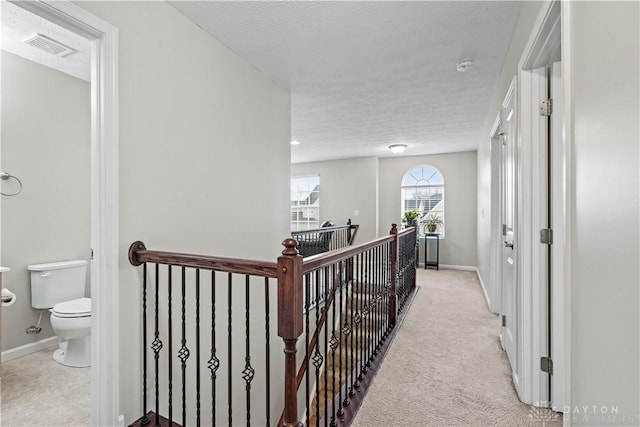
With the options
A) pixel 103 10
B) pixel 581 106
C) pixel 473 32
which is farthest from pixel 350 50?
pixel 581 106

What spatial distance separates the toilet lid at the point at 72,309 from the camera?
2.32 metres

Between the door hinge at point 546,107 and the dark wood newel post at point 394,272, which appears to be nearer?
the door hinge at point 546,107

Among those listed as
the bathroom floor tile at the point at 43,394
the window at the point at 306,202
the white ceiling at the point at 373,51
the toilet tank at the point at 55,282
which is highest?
the white ceiling at the point at 373,51

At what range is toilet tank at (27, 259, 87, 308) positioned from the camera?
2.58 metres

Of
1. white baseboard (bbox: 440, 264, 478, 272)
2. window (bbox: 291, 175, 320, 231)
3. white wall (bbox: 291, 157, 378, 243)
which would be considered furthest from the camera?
→ window (bbox: 291, 175, 320, 231)

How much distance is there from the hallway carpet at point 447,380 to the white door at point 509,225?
17 cm

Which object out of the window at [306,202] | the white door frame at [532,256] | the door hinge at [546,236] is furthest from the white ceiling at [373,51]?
the window at [306,202]

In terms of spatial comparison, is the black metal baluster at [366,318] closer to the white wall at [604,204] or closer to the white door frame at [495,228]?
the white wall at [604,204]

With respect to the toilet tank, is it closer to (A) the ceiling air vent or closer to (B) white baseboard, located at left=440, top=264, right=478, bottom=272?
(A) the ceiling air vent

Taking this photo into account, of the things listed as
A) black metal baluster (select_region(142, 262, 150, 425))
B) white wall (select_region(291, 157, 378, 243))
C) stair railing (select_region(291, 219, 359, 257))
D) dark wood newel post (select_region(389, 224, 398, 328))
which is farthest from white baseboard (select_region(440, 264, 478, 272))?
black metal baluster (select_region(142, 262, 150, 425))

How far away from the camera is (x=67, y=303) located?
2510 millimetres

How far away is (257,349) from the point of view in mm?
2703

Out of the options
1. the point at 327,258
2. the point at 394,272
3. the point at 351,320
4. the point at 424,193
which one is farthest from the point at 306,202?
the point at 327,258

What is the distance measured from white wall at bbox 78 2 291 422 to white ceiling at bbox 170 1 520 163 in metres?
0.24
